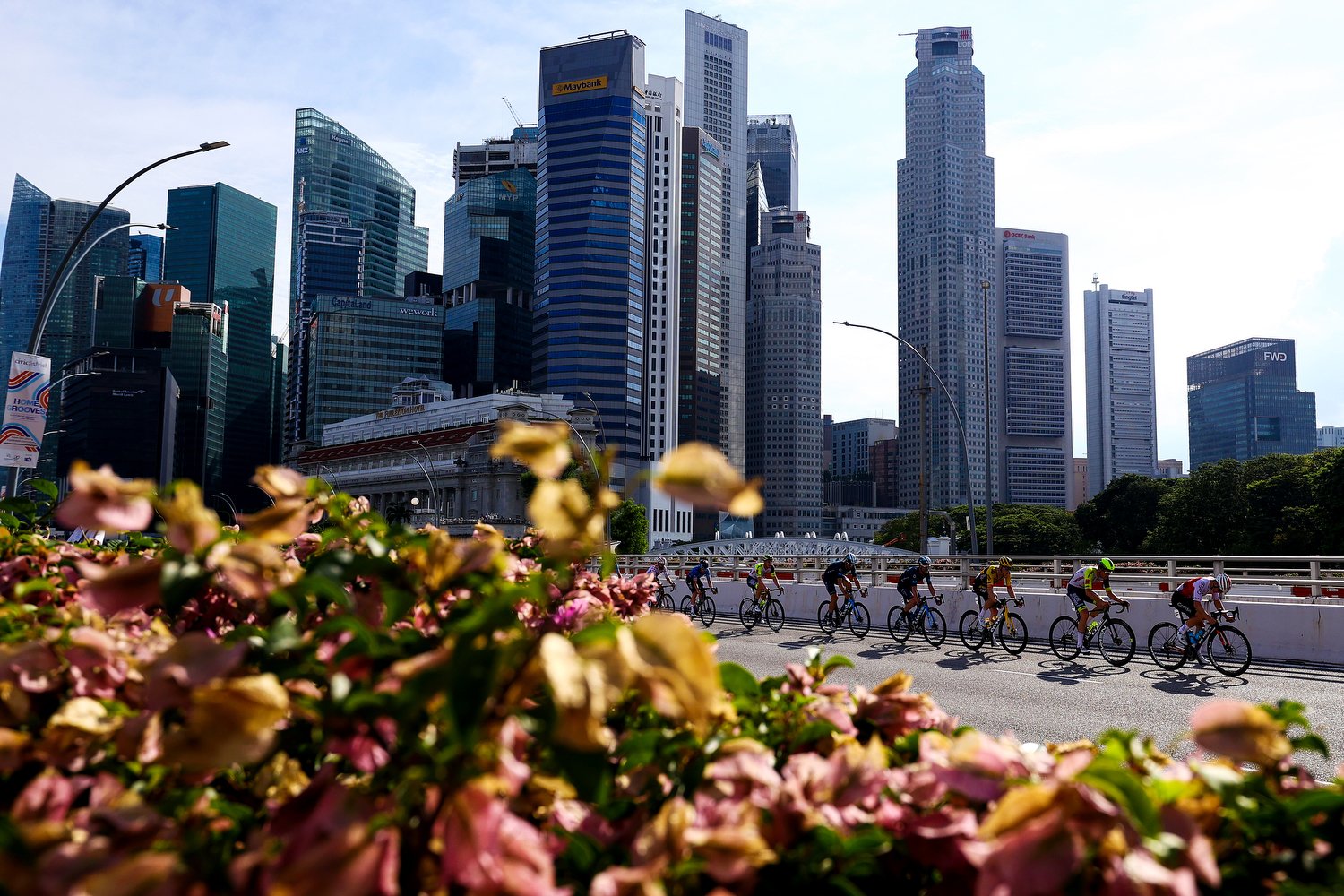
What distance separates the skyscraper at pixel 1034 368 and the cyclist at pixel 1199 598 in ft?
554

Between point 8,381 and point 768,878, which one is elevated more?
point 8,381

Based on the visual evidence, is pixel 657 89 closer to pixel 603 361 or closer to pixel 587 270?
pixel 587 270

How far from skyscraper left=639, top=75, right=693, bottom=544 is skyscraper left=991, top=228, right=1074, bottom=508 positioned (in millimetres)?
64443

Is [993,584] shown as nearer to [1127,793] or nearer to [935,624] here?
[935,624]

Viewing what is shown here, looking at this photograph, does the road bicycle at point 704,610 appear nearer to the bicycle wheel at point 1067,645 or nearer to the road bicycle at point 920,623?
the road bicycle at point 920,623

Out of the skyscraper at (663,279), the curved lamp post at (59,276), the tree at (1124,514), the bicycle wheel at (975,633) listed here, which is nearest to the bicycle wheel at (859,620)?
the bicycle wheel at (975,633)

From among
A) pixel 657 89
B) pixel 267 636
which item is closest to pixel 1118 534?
pixel 267 636

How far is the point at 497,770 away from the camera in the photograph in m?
1.15

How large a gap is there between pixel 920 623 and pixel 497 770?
63.2ft

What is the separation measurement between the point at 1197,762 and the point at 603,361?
163 metres

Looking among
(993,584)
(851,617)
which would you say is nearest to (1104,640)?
(993,584)

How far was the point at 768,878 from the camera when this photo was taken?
139cm

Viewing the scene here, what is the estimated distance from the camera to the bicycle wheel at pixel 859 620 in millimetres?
21328

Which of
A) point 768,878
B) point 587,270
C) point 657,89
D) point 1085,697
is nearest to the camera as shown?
point 768,878
